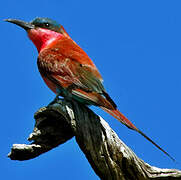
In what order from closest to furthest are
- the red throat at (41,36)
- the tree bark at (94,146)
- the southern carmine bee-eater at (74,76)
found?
the tree bark at (94,146) → the southern carmine bee-eater at (74,76) → the red throat at (41,36)

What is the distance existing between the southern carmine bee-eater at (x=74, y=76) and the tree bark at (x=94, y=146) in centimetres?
14

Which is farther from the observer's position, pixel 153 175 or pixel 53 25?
pixel 53 25

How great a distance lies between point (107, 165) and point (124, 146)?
0.21 m

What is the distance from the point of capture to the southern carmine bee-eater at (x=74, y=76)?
11.2ft

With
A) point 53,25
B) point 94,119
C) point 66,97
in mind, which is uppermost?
point 53,25

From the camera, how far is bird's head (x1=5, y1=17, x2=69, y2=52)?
185 inches

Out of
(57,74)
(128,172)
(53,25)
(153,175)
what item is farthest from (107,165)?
(53,25)

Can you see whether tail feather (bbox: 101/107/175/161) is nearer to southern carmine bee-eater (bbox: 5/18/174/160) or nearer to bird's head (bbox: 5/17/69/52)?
southern carmine bee-eater (bbox: 5/18/174/160)

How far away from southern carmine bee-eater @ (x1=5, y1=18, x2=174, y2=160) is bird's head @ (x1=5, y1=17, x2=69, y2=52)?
14 cm

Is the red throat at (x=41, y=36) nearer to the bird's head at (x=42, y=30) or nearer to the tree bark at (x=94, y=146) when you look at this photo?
the bird's head at (x=42, y=30)

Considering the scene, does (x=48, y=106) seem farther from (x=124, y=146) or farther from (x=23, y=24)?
(x=23, y=24)

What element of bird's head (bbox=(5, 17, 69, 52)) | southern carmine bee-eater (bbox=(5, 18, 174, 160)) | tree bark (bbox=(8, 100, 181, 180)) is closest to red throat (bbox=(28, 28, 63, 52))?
bird's head (bbox=(5, 17, 69, 52))

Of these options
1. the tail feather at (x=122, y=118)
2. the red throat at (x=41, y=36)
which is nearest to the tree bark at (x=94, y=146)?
the tail feather at (x=122, y=118)

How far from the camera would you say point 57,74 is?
149 inches
